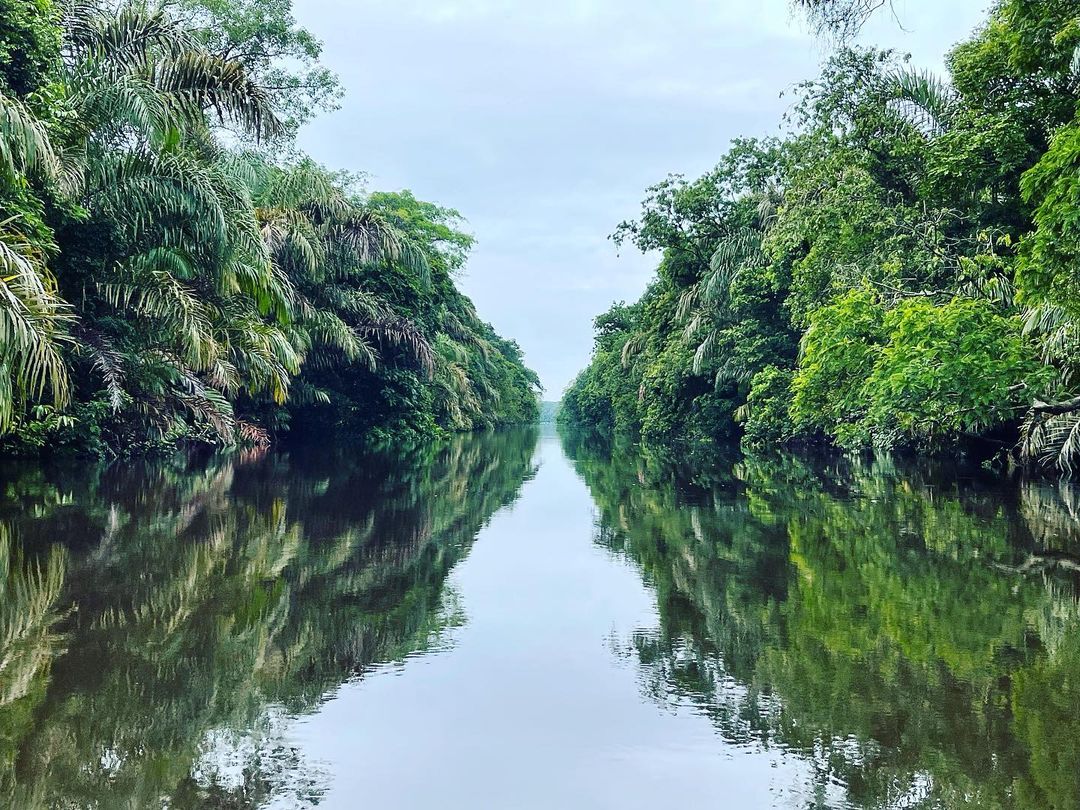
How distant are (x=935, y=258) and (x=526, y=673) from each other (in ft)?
55.1

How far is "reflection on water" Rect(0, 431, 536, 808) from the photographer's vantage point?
10.5 ft

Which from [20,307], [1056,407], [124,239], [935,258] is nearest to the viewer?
[20,307]

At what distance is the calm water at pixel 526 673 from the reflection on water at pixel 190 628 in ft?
0.06

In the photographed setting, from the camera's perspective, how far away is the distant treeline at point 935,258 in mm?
12562

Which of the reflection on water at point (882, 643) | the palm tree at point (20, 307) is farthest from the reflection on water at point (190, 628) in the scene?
the reflection on water at point (882, 643)

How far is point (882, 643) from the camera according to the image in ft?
16.1

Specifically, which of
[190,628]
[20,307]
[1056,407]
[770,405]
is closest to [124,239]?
[20,307]

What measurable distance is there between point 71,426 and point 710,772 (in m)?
15.4

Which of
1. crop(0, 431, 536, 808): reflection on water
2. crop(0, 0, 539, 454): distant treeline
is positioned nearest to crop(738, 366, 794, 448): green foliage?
crop(0, 0, 539, 454): distant treeline

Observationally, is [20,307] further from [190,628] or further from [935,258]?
[935,258]

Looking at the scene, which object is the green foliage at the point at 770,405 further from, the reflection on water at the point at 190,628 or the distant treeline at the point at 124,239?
the reflection on water at the point at 190,628

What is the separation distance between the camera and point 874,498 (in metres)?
13.2

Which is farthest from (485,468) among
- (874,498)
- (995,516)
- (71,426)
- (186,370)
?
(995,516)

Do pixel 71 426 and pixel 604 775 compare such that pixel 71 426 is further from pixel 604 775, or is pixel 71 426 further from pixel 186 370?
pixel 604 775
